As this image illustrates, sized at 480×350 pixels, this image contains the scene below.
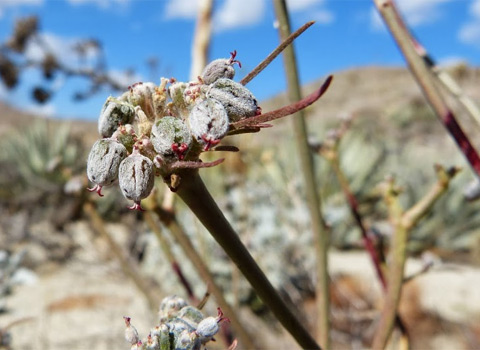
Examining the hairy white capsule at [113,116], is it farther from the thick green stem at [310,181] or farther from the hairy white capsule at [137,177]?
the thick green stem at [310,181]

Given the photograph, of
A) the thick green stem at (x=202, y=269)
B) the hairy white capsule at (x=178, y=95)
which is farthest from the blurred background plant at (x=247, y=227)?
the hairy white capsule at (x=178, y=95)

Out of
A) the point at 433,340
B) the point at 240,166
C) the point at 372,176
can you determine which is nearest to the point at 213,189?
the point at 240,166

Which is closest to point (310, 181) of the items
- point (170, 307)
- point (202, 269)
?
point (202, 269)

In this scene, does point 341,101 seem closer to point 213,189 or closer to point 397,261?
point 213,189

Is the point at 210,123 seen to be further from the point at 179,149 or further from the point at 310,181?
the point at 310,181

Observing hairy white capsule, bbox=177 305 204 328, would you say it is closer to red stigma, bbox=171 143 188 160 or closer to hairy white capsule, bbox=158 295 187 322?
hairy white capsule, bbox=158 295 187 322

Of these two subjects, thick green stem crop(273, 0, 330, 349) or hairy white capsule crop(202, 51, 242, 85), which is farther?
thick green stem crop(273, 0, 330, 349)

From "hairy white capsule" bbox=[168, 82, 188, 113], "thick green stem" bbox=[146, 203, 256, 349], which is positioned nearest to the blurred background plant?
"thick green stem" bbox=[146, 203, 256, 349]
